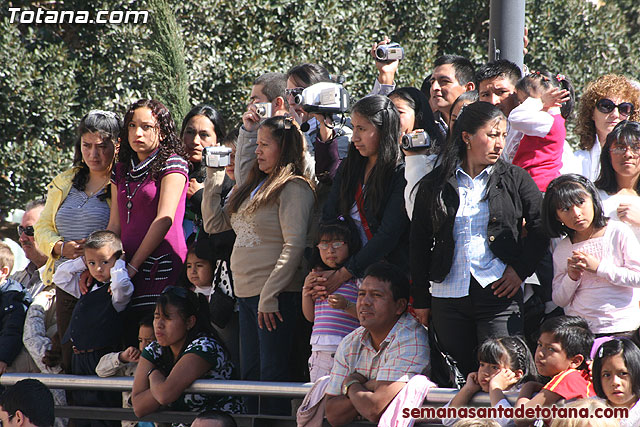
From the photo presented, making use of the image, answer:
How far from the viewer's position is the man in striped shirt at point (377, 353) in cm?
429

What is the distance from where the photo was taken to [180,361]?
16.3ft

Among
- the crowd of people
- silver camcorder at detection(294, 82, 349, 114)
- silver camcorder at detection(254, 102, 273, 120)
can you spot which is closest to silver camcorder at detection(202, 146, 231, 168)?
the crowd of people

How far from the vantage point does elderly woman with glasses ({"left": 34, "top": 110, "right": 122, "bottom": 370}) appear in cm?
568

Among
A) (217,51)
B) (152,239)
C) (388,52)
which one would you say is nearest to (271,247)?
(152,239)

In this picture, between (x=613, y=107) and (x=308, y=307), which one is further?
(x=613, y=107)

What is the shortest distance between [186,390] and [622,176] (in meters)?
2.60

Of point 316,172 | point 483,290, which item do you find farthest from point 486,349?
point 316,172

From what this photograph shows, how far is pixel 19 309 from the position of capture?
600cm

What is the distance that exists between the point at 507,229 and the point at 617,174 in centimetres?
79

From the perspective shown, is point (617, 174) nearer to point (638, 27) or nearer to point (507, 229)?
point (507, 229)

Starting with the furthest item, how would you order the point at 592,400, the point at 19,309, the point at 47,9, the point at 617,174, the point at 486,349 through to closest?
the point at 47,9 < the point at 19,309 < the point at 617,174 < the point at 486,349 < the point at 592,400

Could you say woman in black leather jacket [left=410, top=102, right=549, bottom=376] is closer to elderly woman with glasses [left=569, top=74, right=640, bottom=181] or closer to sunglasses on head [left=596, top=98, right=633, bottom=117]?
elderly woman with glasses [left=569, top=74, right=640, bottom=181]

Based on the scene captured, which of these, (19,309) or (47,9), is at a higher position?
(47,9)

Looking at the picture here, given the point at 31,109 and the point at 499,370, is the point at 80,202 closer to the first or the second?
the point at 499,370
